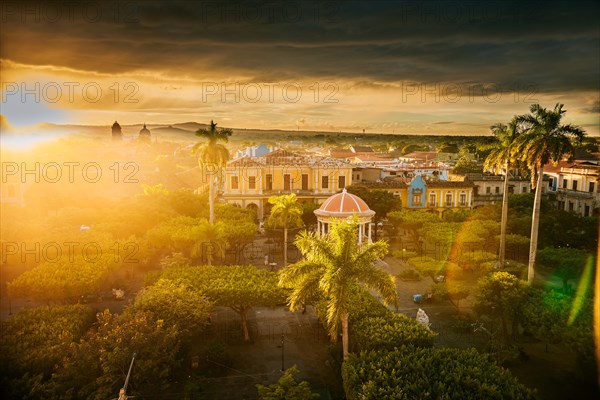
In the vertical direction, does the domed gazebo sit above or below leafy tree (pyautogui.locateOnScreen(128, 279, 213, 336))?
above

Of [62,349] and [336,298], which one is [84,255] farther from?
[336,298]

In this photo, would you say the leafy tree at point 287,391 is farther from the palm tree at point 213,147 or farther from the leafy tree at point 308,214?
the leafy tree at point 308,214

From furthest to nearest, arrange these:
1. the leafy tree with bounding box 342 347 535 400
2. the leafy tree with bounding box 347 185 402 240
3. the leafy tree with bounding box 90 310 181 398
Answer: the leafy tree with bounding box 347 185 402 240, the leafy tree with bounding box 90 310 181 398, the leafy tree with bounding box 342 347 535 400

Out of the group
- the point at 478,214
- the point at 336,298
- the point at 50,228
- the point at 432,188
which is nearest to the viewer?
the point at 336,298

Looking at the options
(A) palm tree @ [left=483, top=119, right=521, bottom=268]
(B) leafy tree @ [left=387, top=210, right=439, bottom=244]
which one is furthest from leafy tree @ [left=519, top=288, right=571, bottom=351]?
(B) leafy tree @ [left=387, top=210, right=439, bottom=244]

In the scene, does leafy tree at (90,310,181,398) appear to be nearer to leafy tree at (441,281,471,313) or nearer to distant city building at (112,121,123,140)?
leafy tree at (441,281,471,313)

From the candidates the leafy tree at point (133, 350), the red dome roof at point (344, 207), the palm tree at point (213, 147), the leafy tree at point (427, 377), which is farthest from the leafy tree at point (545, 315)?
the palm tree at point (213, 147)

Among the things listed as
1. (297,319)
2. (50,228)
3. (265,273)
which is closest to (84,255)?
(50,228)
